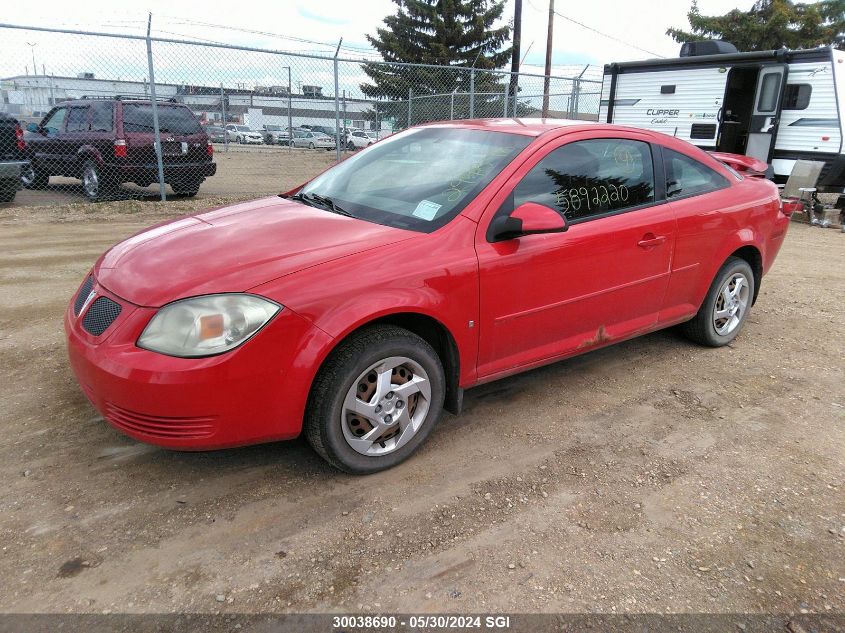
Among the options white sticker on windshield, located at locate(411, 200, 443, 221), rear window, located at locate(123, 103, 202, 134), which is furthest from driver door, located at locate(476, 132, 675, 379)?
rear window, located at locate(123, 103, 202, 134)

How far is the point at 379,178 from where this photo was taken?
11.9 ft

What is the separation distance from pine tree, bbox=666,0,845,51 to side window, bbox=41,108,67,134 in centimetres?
2424

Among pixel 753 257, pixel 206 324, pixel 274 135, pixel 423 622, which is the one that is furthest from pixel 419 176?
pixel 274 135

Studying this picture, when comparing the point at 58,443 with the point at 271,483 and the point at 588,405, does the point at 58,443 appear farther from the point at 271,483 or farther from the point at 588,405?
the point at 588,405

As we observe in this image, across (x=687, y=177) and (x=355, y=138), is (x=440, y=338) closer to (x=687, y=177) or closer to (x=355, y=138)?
(x=687, y=177)

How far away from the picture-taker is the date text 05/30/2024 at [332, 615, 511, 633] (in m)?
2.04

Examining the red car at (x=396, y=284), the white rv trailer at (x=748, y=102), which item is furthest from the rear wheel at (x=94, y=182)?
the white rv trailer at (x=748, y=102)

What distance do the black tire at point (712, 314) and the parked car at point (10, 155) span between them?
9.81 metres

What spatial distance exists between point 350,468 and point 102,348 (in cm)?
117

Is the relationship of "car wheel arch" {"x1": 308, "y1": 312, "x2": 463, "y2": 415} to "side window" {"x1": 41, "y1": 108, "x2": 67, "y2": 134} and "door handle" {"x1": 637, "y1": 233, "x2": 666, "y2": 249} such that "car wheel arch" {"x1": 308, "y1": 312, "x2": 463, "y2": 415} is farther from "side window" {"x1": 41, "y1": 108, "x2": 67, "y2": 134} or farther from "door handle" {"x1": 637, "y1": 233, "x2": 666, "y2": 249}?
"side window" {"x1": 41, "y1": 108, "x2": 67, "y2": 134}

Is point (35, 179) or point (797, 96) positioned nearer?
point (797, 96)

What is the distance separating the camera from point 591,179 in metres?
3.56

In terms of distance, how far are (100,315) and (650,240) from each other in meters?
3.00

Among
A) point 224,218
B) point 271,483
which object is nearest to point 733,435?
point 271,483
